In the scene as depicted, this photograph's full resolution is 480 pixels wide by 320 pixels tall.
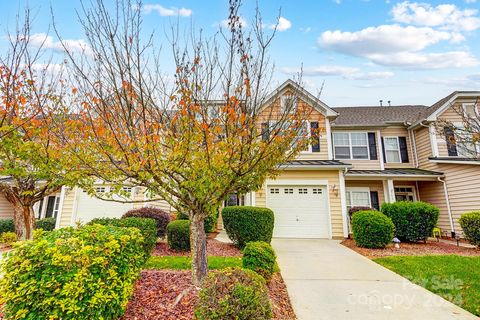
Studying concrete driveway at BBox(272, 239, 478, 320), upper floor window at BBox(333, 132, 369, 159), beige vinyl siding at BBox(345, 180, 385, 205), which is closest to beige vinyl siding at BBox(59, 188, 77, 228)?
concrete driveway at BBox(272, 239, 478, 320)

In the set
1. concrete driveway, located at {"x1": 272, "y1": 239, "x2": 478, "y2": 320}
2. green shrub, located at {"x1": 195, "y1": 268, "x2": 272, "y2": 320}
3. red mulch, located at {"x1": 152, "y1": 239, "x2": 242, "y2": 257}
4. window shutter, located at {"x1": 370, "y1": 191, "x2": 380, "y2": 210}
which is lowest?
concrete driveway, located at {"x1": 272, "y1": 239, "x2": 478, "y2": 320}

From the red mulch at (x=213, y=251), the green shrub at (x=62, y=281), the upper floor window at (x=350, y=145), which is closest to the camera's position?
the green shrub at (x=62, y=281)

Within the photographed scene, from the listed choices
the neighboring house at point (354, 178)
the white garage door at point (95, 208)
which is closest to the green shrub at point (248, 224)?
the neighboring house at point (354, 178)

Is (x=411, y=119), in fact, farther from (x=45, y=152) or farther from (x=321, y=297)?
(x=45, y=152)

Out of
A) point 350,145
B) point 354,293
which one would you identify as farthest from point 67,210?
point 350,145

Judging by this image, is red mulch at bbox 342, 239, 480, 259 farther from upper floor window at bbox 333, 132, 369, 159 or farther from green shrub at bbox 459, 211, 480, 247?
upper floor window at bbox 333, 132, 369, 159

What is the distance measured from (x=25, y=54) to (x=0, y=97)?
176cm

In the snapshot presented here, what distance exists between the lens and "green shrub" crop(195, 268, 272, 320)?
9.26ft

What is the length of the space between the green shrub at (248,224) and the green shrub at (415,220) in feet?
19.0

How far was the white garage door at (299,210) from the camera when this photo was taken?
37.2ft

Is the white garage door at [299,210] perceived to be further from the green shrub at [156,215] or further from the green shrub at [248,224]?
the green shrub at [156,215]

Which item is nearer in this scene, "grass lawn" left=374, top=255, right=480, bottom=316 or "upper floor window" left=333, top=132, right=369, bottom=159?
"grass lawn" left=374, top=255, right=480, bottom=316

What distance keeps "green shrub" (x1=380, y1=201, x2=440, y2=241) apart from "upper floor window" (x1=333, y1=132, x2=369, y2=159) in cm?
493

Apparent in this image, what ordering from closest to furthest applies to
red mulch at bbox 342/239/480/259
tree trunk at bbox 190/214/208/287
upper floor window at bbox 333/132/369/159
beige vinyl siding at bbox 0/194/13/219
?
tree trunk at bbox 190/214/208/287 → red mulch at bbox 342/239/480/259 → upper floor window at bbox 333/132/369/159 → beige vinyl siding at bbox 0/194/13/219
